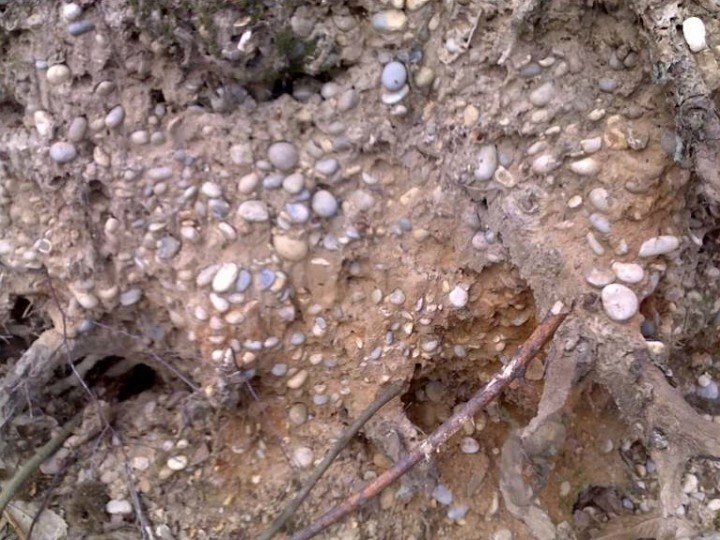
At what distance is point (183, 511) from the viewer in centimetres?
153

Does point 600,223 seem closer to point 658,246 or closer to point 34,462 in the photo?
point 658,246

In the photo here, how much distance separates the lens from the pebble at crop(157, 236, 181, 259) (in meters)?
1.40

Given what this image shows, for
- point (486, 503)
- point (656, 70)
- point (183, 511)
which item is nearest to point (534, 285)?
point (656, 70)

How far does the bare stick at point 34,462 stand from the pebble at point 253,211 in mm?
580

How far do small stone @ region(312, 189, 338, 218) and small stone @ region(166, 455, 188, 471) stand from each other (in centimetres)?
57

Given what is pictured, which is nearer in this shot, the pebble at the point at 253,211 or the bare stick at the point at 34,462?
the pebble at the point at 253,211

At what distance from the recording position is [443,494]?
5.02ft

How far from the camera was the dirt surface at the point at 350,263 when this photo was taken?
1.26 metres

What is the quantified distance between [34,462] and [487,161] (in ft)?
3.36

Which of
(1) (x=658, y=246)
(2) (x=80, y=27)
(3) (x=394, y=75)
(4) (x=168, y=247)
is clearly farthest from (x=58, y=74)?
(1) (x=658, y=246)

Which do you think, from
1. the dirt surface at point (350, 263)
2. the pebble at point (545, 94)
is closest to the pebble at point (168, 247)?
the dirt surface at point (350, 263)

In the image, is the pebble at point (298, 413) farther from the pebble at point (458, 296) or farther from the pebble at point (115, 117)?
the pebble at point (115, 117)

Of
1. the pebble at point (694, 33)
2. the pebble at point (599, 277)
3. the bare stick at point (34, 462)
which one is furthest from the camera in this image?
the bare stick at point (34, 462)

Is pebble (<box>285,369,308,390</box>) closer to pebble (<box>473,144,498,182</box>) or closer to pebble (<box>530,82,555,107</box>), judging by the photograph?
pebble (<box>473,144,498,182</box>)
